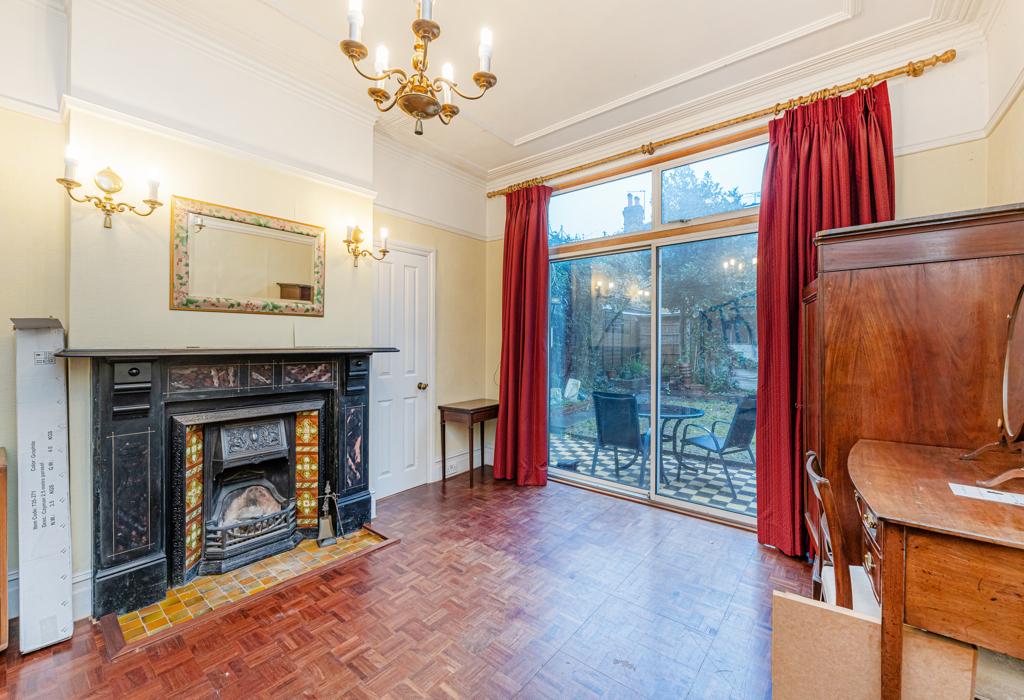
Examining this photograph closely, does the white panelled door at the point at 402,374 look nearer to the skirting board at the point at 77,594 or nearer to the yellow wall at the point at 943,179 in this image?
the skirting board at the point at 77,594

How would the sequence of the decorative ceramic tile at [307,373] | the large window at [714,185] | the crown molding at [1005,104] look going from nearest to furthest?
the crown molding at [1005,104], the decorative ceramic tile at [307,373], the large window at [714,185]

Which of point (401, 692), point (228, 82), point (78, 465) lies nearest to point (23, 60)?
point (228, 82)

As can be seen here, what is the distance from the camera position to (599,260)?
3.91 metres

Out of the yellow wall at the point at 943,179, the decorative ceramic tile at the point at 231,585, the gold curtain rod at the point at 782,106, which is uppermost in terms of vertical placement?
the gold curtain rod at the point at 782,106

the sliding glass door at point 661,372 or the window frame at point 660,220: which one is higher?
the window frame at point 660,220

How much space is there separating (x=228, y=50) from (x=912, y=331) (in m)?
3.83

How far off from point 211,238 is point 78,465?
1.35m

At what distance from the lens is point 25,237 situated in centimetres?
200

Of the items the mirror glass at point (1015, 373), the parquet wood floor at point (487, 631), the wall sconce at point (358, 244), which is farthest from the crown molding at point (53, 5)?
the mirror glass at point (1015, 373)

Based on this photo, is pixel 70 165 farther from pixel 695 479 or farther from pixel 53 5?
pixel 695 479

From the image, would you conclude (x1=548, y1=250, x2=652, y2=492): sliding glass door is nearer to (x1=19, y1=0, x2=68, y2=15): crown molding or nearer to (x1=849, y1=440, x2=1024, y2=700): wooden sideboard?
(x1=849, y1=440, x2=1024, y2=700): wooden sideboard

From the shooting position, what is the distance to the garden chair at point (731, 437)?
3.07m

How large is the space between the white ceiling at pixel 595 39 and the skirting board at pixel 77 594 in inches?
117

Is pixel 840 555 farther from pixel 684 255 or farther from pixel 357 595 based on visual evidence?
pixel 684 255
